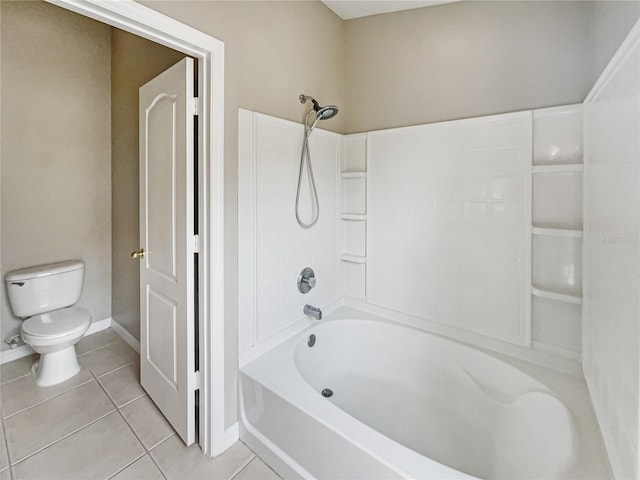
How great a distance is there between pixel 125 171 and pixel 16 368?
5.63ft

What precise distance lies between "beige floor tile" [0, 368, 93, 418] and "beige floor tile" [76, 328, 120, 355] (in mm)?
381

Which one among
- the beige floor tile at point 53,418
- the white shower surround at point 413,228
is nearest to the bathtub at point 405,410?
the white shower surround at point 413,228

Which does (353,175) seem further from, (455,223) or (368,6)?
(368,6)

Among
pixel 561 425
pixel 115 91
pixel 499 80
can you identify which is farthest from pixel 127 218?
pixel 561 425

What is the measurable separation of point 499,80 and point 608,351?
142 cm

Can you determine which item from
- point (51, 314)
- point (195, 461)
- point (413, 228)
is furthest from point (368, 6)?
point (51, 314)

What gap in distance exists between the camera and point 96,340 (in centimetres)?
263

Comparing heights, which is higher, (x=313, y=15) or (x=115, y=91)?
(x=313, y=15)

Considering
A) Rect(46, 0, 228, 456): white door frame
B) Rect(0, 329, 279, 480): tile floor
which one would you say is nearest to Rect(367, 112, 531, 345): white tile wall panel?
Rect(46, 0, 228, 456): white door frame

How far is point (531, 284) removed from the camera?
5.14 feet

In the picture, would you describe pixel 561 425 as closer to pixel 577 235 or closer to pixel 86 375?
pixel 577 235

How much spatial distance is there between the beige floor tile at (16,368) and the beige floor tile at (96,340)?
11.6 inches

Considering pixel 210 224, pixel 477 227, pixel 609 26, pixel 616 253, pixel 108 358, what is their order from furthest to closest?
pixel 108 358 → pixel 477 227 → pixel 210 224 → pixel 609 26 → pixel 616 253

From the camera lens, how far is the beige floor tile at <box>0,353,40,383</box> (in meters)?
2.12
